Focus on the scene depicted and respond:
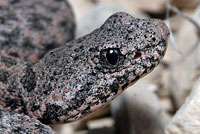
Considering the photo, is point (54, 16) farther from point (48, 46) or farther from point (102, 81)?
point (102, 81)

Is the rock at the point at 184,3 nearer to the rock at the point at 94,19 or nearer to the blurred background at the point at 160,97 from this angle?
the blurred background at the point at 160,97

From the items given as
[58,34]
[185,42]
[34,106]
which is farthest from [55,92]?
[185,42]

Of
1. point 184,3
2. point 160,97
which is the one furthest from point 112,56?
point 184,3

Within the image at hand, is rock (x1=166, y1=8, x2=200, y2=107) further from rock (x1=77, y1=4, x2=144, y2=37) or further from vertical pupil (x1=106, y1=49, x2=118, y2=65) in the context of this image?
vertical pupil (x1=106, y1=49, x2=118, y2=65)

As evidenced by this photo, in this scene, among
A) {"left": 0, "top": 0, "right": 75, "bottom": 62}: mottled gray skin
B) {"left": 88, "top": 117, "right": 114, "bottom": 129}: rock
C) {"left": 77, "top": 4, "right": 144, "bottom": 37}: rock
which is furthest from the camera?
{"left": 77, "top": 4, "right": 144, "bottom": 37}: rock

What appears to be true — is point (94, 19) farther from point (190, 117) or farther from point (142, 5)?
point (190, 117)

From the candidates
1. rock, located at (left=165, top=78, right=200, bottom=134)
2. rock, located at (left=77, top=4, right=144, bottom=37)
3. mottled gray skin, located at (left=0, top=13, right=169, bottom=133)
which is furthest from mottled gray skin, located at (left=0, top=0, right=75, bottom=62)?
rock, located at (left=165, top=78, right=200, bottom=134)

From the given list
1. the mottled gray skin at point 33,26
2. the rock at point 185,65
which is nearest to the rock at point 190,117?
the rock at point 185,65
